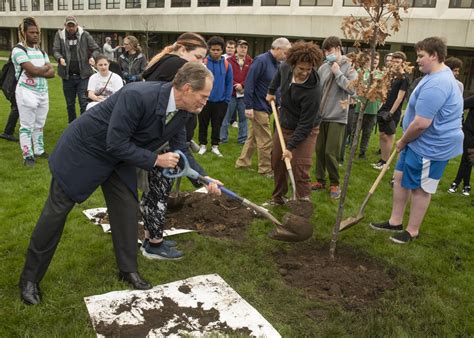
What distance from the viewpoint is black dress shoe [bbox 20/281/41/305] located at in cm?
319

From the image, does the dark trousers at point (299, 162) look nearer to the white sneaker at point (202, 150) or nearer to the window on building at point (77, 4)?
the white sneaker at point (202, 150)

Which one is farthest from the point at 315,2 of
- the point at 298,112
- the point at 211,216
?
the point at 211,216

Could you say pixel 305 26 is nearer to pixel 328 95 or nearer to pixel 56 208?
pixel 328 95

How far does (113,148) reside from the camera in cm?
296

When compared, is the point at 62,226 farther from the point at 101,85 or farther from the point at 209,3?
the point at 209,3

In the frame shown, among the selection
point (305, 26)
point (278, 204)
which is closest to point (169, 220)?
point (278, 204)

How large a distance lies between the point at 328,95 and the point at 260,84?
1.25 m

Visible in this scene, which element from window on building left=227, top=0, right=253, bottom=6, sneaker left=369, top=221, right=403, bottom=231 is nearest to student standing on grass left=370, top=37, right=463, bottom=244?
sneaker left=369, top=221, right=403, bottom=231

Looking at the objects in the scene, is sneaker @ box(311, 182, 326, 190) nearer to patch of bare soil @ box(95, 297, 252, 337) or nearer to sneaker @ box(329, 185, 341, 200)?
sneaker @ box(329, 185, 341, 200)

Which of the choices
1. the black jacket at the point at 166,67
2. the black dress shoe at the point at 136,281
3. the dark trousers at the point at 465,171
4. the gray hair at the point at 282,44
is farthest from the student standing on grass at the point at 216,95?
the black dress shoe at the point at 136,281

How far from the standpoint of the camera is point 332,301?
3465mm

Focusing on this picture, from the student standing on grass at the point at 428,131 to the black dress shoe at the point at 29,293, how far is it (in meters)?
3.51

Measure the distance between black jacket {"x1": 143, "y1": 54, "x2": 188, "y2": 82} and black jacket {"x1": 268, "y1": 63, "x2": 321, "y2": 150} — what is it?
1365mm

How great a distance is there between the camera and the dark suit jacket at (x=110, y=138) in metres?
2.96
